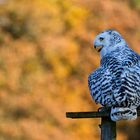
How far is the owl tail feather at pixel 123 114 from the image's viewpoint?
461 cm

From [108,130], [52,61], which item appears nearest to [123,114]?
[108,130]

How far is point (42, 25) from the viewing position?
61.3 feet

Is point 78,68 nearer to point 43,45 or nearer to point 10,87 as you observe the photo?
point 43,45

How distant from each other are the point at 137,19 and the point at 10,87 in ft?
16.2

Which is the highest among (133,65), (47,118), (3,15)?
(3,15)

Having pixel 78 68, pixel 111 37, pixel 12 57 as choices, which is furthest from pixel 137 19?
pixel 111 37

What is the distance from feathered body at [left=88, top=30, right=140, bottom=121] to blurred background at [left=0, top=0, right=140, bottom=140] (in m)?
10.5

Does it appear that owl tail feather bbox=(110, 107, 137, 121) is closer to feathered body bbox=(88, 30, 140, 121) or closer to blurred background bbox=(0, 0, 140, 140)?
feathered body bbox=(88, 30, 140, 121)

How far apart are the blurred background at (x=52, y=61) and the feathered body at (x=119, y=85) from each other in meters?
10.5

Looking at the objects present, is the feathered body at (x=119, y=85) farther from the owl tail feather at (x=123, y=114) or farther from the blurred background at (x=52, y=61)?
the blurred background at (x=52, y=61)

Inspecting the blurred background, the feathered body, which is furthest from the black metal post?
the blurred background

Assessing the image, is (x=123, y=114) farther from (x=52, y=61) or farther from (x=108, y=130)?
(x=52, y=61)

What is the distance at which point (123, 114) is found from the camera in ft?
15.3

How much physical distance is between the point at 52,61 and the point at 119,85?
1343 centimetres
